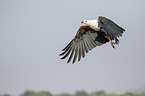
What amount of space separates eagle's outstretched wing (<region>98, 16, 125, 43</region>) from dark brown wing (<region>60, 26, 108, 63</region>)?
1303 millimetres

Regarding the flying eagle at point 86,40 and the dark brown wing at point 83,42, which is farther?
the dark brown wing at point 83,42

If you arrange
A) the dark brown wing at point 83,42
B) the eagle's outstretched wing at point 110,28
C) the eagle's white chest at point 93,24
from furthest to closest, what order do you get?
the dark brown wing at point 83,42
the eagle's white chest at point 93,24
the eagle's outstretched wing at point 110,28

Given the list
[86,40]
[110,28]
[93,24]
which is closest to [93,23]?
[93,24]

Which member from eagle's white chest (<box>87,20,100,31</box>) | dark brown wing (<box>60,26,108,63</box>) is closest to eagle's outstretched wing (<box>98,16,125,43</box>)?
eagle's white chest (<box>87,20,100,31</box>)

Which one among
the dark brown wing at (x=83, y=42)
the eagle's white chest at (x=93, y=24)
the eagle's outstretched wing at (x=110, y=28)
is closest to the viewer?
the eagle's outstretched wing at (x=110, y=28)

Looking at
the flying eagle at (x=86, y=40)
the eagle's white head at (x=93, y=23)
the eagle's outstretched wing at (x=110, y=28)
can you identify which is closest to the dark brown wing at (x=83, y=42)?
the flying eagle at (x=86, y=40)

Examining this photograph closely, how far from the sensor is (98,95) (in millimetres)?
43125

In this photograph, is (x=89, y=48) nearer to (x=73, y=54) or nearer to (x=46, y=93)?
(x=73, y=54)

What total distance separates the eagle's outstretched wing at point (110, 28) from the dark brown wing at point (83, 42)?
130 cm

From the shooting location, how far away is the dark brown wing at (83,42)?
10.6 m

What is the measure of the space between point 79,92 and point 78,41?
35.9 meters

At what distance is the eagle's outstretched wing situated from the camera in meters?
9.02

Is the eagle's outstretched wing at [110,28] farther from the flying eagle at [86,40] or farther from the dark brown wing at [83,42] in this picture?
the dark brown wing at [83,42]

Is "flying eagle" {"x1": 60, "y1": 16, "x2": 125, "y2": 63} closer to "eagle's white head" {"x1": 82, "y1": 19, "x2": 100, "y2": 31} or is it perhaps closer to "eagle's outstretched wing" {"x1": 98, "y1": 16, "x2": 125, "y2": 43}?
"eagle's white head" {"x1": 82, "y1": 19, "x2": 100, "y2": 31}
